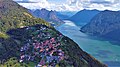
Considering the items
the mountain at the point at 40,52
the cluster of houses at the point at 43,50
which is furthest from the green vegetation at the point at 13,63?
the cluster of houses at the point at 43,50

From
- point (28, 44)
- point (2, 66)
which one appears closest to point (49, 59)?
point (2, 66)

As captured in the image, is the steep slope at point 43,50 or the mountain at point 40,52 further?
the steep slope at point 43,50

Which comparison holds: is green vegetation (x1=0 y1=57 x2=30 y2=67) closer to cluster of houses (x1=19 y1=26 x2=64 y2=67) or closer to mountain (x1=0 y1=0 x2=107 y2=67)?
mountain (x1=0 y1=0 x2=107 y2=67)

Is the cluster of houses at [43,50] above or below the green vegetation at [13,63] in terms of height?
above

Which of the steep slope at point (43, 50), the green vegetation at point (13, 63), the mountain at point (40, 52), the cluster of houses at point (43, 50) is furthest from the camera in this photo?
the steep slope at point (43, 50)

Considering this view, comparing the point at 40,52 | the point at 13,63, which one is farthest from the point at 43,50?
the point at 13,63

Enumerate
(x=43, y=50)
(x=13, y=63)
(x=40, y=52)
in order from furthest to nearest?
(x=43, y=50) < (x=40, y=52) < (x=13, y=63)

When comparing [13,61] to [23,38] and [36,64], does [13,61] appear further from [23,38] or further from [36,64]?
[23,38]

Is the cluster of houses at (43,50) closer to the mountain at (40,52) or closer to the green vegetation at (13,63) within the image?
the mountain at (40,52)

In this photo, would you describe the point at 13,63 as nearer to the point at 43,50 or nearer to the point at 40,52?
the point at 40,52
